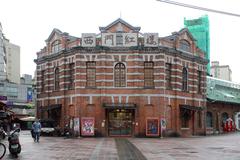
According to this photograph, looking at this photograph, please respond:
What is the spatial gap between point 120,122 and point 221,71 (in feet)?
289

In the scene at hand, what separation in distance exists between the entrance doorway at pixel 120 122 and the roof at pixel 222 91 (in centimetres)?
1974

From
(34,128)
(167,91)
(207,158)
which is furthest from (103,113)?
(207,158)

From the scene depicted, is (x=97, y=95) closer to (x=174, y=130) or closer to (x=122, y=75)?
(x=122, y=75)

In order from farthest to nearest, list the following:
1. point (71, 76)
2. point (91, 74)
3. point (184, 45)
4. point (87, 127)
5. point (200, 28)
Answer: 1. point (200, 28)
2. point (184, 45)
3. point (71, 76)
4. point (91, 74)
5. point (87, 127)

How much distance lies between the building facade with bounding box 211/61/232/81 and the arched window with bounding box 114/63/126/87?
8002 cm

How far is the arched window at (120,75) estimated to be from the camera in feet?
162

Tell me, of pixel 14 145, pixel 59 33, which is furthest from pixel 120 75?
pixel 14 145

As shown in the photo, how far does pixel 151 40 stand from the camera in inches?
1940

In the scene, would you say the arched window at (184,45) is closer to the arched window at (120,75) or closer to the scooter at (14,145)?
the arched window at (120,75)

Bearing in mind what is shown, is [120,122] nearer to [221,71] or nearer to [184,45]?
[184,45]

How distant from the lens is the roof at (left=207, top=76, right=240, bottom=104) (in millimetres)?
69312

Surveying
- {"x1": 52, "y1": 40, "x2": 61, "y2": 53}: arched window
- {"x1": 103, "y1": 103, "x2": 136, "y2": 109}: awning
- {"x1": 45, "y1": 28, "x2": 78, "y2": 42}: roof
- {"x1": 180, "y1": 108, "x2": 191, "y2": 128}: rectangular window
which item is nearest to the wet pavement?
{"x1": 103, "y1": 103, "x2": 136, "y2": 109}: awning

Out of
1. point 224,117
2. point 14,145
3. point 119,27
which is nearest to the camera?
point 14,145

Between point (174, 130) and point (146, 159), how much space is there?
27913 millimetres
